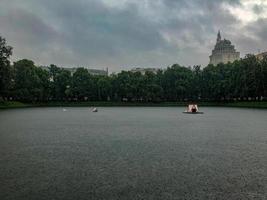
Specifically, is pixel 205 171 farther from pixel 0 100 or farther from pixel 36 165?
pixel 0 100

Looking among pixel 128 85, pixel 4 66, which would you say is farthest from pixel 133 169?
pixel 128 85

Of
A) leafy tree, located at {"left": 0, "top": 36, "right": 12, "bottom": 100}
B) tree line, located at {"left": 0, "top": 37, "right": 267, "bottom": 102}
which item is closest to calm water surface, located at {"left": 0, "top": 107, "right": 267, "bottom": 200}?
leafy tree, located at {"left": 0, "top": 36, "right": 12, "bottom": 100}

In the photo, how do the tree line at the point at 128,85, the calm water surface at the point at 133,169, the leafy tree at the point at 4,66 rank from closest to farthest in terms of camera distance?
the calm water surface at the point at 133,169
the leafy tree at the point at 4,66
the tree line at the point at 128,85

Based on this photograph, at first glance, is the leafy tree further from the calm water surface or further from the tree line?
the calm water surface

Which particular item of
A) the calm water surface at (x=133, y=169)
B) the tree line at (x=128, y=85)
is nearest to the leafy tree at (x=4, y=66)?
the tree line at (x=128, y=85)

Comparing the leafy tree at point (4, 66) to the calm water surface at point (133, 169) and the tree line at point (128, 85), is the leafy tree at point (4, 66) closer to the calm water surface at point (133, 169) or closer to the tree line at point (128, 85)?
the tree line at point (128, 85)

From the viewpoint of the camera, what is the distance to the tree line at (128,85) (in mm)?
150375

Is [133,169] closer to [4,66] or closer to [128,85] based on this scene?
[4,66]

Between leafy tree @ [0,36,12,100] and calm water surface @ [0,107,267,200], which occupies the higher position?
leafy tree @ [0,36,12,100]

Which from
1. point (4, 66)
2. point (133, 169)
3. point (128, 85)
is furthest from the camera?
point (128, 85)

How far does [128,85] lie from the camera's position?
168m

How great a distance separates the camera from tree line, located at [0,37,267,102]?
150 m

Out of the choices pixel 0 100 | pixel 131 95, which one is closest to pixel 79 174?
pixel 0 100

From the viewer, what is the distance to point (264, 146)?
2964 centimetres
